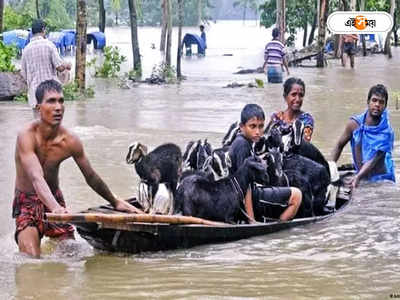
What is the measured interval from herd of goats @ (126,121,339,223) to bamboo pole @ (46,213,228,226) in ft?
0.89

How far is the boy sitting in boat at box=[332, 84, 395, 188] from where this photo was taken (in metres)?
8.28

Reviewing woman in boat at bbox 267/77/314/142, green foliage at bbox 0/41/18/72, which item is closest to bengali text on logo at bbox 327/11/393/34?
green foliage at bbox 0/41/18/72

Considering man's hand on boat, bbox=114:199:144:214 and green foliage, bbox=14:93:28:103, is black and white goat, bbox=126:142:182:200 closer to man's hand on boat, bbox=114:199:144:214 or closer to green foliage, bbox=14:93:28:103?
man's hand on boat, bbox=114:199:144:214

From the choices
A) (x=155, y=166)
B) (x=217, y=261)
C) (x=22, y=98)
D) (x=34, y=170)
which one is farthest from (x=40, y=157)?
(x=22, y=98)

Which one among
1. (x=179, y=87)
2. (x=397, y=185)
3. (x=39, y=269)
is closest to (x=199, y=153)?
(x=39, y=269)

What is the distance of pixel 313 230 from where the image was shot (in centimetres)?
718

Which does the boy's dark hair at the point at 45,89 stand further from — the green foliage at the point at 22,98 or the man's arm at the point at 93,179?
the green foliage at the point at 22,98

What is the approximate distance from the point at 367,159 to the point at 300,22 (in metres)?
30.7

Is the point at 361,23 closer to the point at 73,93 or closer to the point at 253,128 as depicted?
the point at 73,93

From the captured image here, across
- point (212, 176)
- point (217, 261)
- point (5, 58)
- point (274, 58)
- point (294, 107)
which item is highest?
point (294, 107)

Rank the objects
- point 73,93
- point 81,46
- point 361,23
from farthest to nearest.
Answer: point 361,23 → point 81,46 → point 73,93

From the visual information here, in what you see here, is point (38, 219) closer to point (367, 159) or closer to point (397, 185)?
point (367, 159)

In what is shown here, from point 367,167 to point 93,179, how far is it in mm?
3023

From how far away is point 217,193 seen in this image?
671 cm
